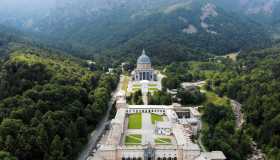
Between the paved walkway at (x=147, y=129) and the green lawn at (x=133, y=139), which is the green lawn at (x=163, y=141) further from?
the green lawn at (x=133, y=139)

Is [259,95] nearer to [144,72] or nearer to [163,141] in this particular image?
[163,141]

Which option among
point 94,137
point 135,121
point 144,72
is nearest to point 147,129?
point 135,121

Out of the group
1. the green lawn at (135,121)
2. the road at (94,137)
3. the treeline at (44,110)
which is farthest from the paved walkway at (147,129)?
the treeline at (44,110)

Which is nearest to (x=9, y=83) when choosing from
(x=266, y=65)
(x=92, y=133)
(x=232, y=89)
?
(x=92, y=133)

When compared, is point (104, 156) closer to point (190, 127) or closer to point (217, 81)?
point (190, 127)

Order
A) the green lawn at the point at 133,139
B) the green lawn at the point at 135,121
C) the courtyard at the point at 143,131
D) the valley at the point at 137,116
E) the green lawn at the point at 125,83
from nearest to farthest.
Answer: the valley at the point at 137,116, the green lawn at the point at 133,139, the courtyard at the point at 143,131, the green lawn at the point at 135,121, the green lawn at the point at 125,83

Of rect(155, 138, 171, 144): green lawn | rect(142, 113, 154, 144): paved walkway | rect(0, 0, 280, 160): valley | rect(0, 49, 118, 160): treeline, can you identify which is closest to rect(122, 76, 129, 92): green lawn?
rect(0, 0, 280, 160): valley

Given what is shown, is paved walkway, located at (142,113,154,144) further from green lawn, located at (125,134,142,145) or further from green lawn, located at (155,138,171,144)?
green lawn, located at (155,138,171,144)
